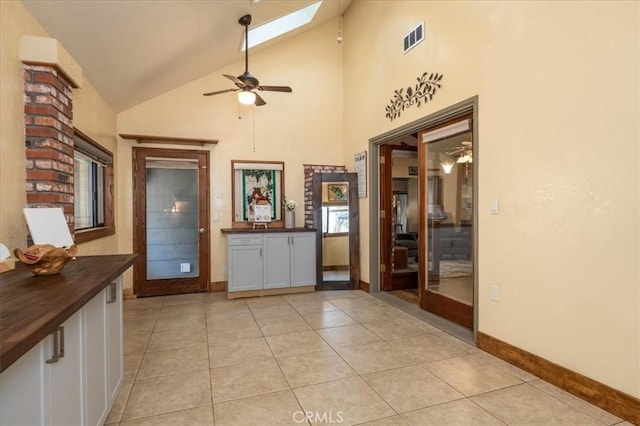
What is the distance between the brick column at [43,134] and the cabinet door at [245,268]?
2515mm

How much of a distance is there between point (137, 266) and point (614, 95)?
18.1ft

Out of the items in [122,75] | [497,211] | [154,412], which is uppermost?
[122,75]

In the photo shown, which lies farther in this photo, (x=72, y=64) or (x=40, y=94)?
(x=72, y=64)

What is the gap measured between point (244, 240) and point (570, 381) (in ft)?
12.7

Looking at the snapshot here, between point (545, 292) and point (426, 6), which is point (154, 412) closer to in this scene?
point (545, 292)

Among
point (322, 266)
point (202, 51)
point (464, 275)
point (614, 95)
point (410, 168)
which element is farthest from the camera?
point (410, 168)

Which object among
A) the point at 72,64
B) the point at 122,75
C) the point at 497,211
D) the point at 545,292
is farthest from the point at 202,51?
the point at 545,292

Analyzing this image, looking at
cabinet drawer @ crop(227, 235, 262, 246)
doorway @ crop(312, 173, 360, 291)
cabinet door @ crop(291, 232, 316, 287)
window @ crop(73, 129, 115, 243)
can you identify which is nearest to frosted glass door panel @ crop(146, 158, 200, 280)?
window @ crop(73, 129, 115, 243)

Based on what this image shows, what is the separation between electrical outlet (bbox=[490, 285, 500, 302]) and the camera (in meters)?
2.85

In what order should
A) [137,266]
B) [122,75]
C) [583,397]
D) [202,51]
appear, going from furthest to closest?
[137,266], [202,51], [122,75], [583,397]

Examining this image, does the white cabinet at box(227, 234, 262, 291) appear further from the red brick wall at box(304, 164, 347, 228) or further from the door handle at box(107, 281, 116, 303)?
the door handle at box(107, 281, 116, 303)

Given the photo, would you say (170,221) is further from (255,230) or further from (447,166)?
(447,166)

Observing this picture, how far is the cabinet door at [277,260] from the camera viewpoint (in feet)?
16.1

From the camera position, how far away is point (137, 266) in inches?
192
